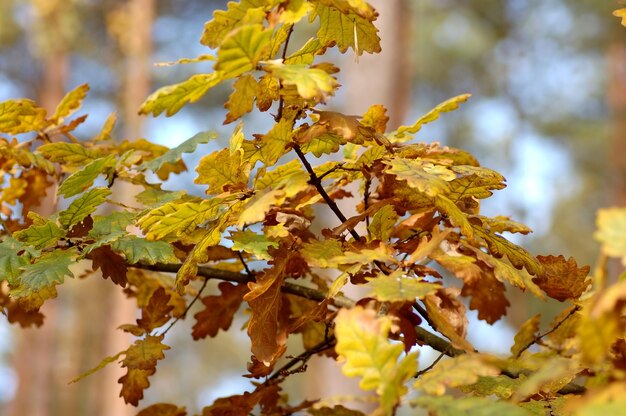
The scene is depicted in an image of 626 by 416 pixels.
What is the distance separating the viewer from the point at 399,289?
76cm

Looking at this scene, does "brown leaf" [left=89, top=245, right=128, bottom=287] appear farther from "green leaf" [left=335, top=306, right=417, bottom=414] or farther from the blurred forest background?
the blurred forest background

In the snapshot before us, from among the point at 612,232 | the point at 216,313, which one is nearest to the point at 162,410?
the point at 216,313

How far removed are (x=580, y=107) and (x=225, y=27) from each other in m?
15.8

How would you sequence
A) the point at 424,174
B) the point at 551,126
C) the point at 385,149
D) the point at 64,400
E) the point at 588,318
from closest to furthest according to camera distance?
the point at 588,318, the point at 424,174, the point at 385,149, the point at 551,126, the point at 64,400

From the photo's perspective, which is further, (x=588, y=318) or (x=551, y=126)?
(x=551, y=126)

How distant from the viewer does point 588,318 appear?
0.53 meters

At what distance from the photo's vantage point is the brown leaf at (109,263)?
3.43 feet

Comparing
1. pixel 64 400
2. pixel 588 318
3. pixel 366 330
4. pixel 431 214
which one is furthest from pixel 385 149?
pixel 64 400

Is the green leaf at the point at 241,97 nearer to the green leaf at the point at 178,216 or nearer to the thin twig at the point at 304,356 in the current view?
the green leaf at the point at 178,216

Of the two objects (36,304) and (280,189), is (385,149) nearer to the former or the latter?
(280,189)

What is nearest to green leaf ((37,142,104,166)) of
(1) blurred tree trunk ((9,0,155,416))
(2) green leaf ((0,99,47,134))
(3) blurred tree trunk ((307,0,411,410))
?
(2) green leaf ((0,99,47,134))

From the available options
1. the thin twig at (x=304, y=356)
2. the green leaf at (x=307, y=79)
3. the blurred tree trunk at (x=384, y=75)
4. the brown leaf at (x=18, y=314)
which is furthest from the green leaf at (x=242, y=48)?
the blurred tree trunk at (x=384, y=75)

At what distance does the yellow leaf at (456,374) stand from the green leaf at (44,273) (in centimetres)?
50

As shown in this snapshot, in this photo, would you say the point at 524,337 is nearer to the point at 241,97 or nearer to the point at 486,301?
the point at 486,301
